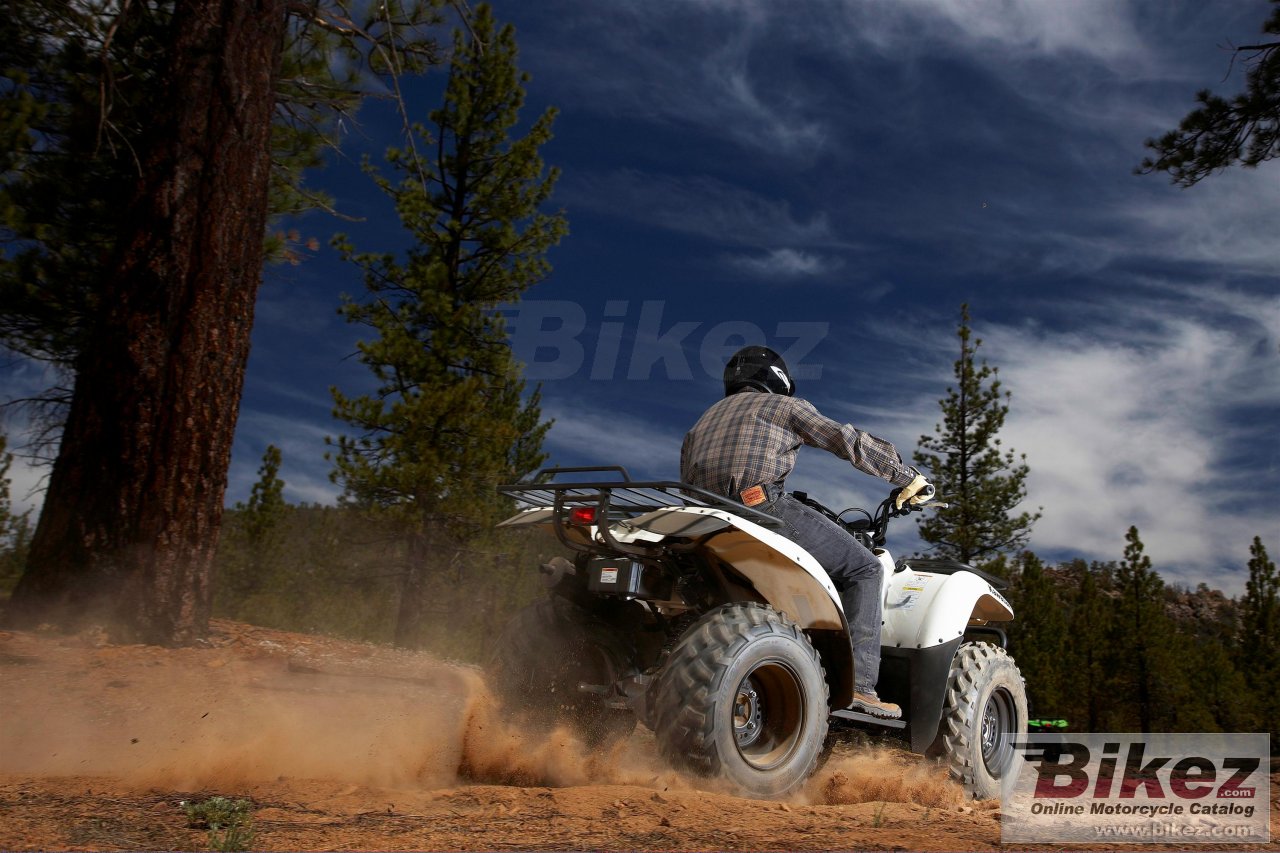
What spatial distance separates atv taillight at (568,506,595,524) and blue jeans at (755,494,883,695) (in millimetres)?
1002

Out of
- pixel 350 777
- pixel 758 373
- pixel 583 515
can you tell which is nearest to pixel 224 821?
pixel 350 777

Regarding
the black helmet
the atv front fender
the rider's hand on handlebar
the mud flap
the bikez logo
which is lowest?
the bikez logo

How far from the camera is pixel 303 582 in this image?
2169cm

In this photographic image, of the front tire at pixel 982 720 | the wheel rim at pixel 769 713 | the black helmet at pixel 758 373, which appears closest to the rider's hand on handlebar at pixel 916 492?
the black helmet at pixel 758 373

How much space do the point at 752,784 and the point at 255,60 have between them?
8.36m

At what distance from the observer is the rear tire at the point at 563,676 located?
534 cm

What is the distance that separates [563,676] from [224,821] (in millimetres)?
2088

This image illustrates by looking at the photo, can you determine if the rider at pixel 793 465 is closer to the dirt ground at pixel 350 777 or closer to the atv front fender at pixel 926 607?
the atv front fender at pixel 926 607

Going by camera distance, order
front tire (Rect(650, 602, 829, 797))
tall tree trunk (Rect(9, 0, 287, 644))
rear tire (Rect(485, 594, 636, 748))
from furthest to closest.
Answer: tall tree trunk (Rect(9, 0, 287, 644)) → rear tire (Rect(485, 594, 636, 748)) → front tire (Rect(650, 602, 829, 797))

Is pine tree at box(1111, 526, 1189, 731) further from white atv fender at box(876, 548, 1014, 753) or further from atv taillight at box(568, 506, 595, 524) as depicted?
atv taillight at box(568, 506, 595, 524)

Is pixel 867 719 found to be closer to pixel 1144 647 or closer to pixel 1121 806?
pixel 1121 806

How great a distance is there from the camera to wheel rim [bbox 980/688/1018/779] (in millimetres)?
6414

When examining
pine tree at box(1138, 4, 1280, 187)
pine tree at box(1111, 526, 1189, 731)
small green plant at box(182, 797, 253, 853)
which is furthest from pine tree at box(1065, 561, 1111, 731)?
small green plant at box(182, 797, 253, 853)

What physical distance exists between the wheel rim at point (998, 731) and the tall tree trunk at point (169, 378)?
6518 mm
